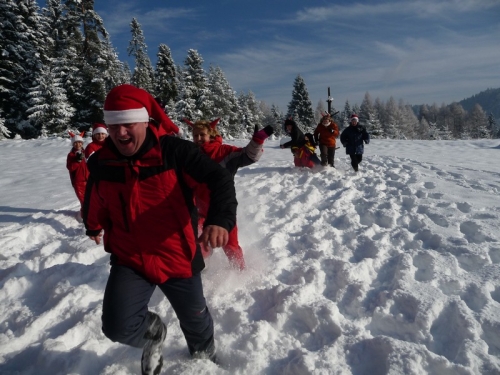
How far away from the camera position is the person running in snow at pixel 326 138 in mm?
10211

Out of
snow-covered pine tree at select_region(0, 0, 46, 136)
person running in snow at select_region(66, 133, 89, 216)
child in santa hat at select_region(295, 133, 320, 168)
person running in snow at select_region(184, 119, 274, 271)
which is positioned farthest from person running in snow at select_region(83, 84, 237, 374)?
snow-covered pine tree at select_region(0, 0, 46, 136)

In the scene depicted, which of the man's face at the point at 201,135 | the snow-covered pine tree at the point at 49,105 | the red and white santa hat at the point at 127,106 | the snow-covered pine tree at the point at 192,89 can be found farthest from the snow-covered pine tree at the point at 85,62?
the red and white santa hat at the point at 127,106

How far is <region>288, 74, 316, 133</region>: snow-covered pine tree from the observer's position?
143ft

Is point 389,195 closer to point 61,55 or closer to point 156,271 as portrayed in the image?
point 156,271

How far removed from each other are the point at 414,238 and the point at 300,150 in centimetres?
581

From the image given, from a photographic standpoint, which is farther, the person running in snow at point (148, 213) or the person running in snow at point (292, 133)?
the person running in snow at point (292, 133)

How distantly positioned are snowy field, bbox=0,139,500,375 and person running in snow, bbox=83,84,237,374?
59cm

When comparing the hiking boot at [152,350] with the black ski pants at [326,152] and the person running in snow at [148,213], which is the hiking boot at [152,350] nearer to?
the person running in snow at [148,213]

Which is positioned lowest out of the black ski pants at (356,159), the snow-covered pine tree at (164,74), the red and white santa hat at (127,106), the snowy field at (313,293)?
the snowy field at (313,293)

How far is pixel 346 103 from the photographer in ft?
269

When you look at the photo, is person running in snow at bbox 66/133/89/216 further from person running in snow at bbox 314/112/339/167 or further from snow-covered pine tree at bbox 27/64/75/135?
snow-covered pine tree at bbox 27/64/75/135

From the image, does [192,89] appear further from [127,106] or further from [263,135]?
[127,106]

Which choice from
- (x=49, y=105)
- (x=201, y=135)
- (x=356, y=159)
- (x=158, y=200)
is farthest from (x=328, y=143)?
(x=49, y=105)

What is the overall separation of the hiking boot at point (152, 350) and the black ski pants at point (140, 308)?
51 millimetres
